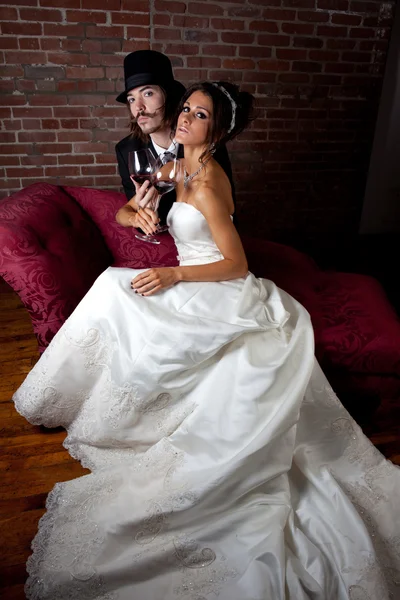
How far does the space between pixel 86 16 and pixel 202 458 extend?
10.0 ft

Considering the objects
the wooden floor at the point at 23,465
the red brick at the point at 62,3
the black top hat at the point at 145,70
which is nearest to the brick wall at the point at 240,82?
the red brick at the point at 62,3

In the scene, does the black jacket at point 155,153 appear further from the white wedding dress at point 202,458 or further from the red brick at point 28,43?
the red brick at point 28,43

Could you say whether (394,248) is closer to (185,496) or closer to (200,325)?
(200,325)

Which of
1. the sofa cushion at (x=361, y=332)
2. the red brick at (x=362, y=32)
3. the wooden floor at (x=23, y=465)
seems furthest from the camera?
the red brick at (x=362, y=32)

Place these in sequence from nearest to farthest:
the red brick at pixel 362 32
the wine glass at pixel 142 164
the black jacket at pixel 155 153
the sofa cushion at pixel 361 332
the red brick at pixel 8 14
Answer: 1. the wine glass at pixel 142 164
2. the sofa cushion at pixel 361 332
3. the black jacket at pixel 155 153
4. the red brick at pixel 8 14
5. the red brick at pixel 362 32

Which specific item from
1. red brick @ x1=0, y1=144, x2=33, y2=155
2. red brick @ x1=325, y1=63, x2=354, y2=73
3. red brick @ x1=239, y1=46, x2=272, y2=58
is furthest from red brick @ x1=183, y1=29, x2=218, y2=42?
red brick @ x1=0, y1=144, x2=33, y2=155

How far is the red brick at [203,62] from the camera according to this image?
3480 mm

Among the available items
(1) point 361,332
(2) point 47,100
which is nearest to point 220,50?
(2) point 47,100

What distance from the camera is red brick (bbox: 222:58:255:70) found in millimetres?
3561

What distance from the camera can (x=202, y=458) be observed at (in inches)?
60.4

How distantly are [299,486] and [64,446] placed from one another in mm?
943

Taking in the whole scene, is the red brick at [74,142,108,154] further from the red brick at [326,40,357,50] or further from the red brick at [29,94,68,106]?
the red brick at [326,40,357,50]

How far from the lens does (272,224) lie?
4.21 meters

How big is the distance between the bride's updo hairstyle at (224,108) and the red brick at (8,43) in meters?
2.02
